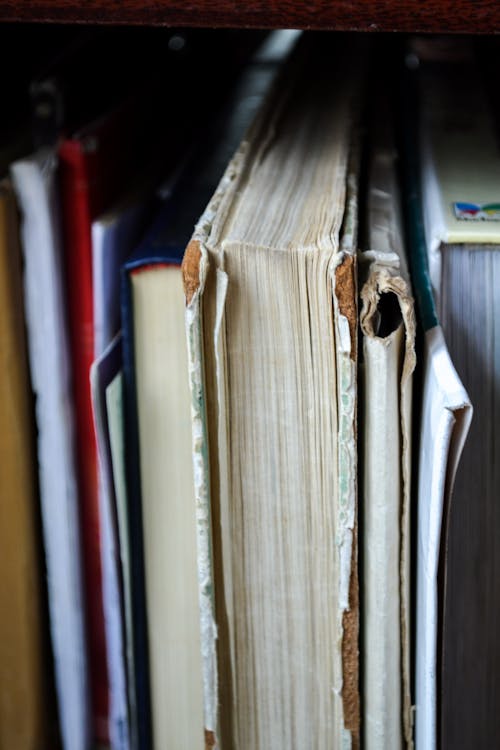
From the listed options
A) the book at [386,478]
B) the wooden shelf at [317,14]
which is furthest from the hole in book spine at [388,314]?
the wooden shelf at [317,14]

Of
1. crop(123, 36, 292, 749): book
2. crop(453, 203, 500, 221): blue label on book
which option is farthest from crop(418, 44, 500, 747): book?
crop(123, 36, 292, 749): book

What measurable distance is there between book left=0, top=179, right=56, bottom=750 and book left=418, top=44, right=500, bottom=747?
0.22 m

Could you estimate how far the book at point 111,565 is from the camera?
0.44 meters

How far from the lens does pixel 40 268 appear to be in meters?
0.49

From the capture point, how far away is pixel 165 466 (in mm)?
464

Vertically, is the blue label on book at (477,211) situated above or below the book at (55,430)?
above

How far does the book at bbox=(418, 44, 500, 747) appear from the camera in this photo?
401 mm

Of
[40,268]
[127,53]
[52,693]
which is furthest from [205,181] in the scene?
[52,693]

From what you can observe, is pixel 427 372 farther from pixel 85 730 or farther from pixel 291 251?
pixel 85 730

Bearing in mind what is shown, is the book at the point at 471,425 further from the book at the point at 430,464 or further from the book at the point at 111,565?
the book at the point at 111,565

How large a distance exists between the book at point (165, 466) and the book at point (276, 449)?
49 mm

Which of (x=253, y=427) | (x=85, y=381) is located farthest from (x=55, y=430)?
(x=253, y=427)

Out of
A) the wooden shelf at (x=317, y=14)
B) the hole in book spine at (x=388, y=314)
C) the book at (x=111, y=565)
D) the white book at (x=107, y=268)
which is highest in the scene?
the wooden shelf at (x=317, y=14)

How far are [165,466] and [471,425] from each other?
152mm
